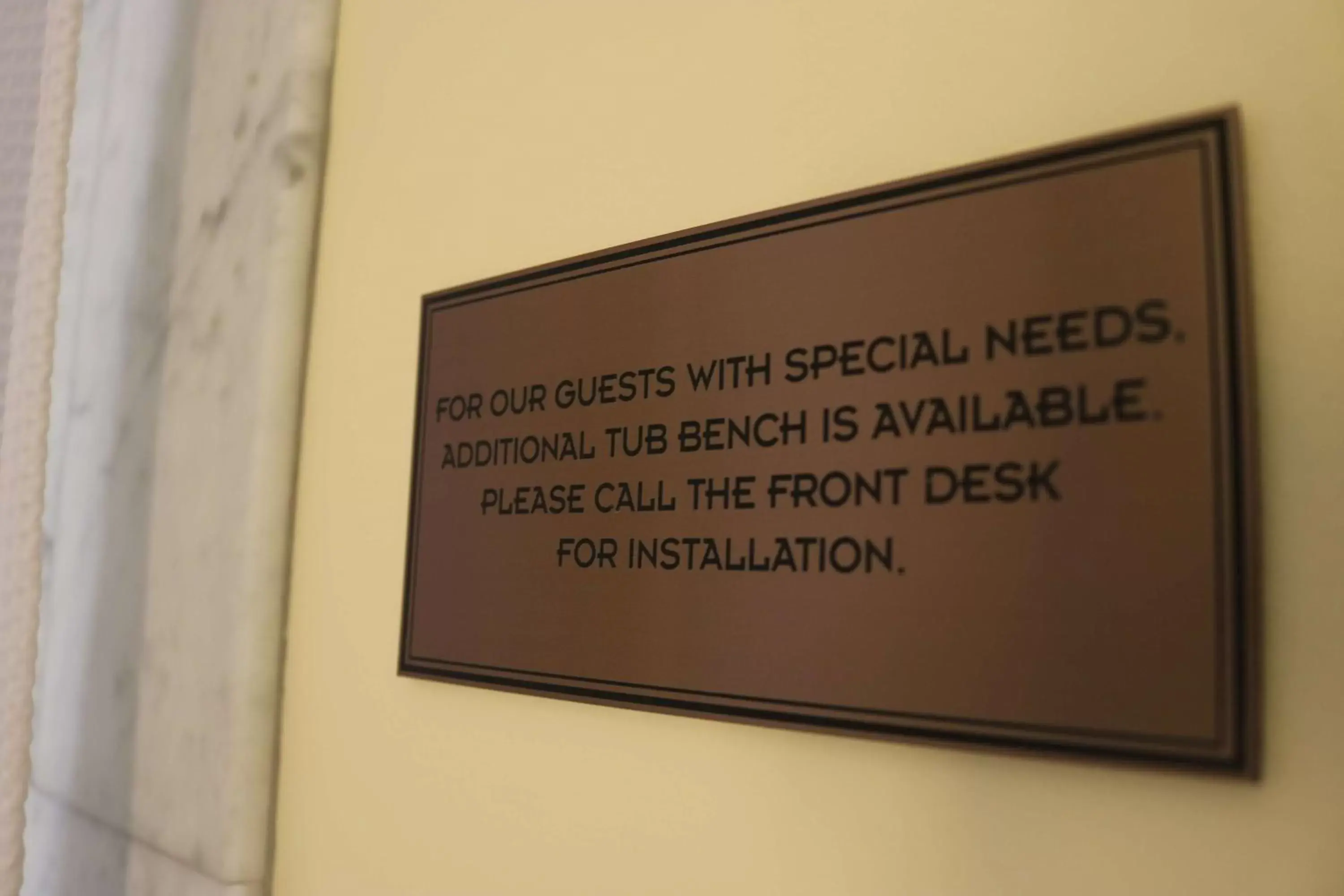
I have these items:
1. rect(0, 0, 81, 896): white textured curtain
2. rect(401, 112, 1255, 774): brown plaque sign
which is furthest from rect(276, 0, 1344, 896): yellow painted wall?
rect(0, 0, 81, 896): white textured curtain

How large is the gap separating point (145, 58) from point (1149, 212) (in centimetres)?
103

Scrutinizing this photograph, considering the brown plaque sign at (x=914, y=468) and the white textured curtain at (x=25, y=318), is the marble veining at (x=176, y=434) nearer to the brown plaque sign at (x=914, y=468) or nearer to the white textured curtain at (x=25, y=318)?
the white textured curtain at (x=25, y=318)

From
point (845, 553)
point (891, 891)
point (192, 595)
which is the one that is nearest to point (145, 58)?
point (192, 595)

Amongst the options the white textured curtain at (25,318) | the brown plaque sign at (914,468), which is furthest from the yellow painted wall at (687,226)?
the white textured curtain at (25,318)

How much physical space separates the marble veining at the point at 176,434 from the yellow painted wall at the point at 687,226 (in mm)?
33

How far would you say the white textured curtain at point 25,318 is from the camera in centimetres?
71

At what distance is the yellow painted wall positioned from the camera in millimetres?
372

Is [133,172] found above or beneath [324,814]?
above

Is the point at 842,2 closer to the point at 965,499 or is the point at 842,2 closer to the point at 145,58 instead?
the point at 965,499

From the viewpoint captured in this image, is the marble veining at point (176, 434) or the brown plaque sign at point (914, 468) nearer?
the brown plaque sign at point (914, 468)

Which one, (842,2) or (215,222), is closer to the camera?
(842,2)

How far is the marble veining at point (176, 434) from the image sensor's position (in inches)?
29.9

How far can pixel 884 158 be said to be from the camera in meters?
0.49

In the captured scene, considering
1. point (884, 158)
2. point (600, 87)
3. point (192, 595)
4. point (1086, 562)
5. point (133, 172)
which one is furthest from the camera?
point (133, 172)
